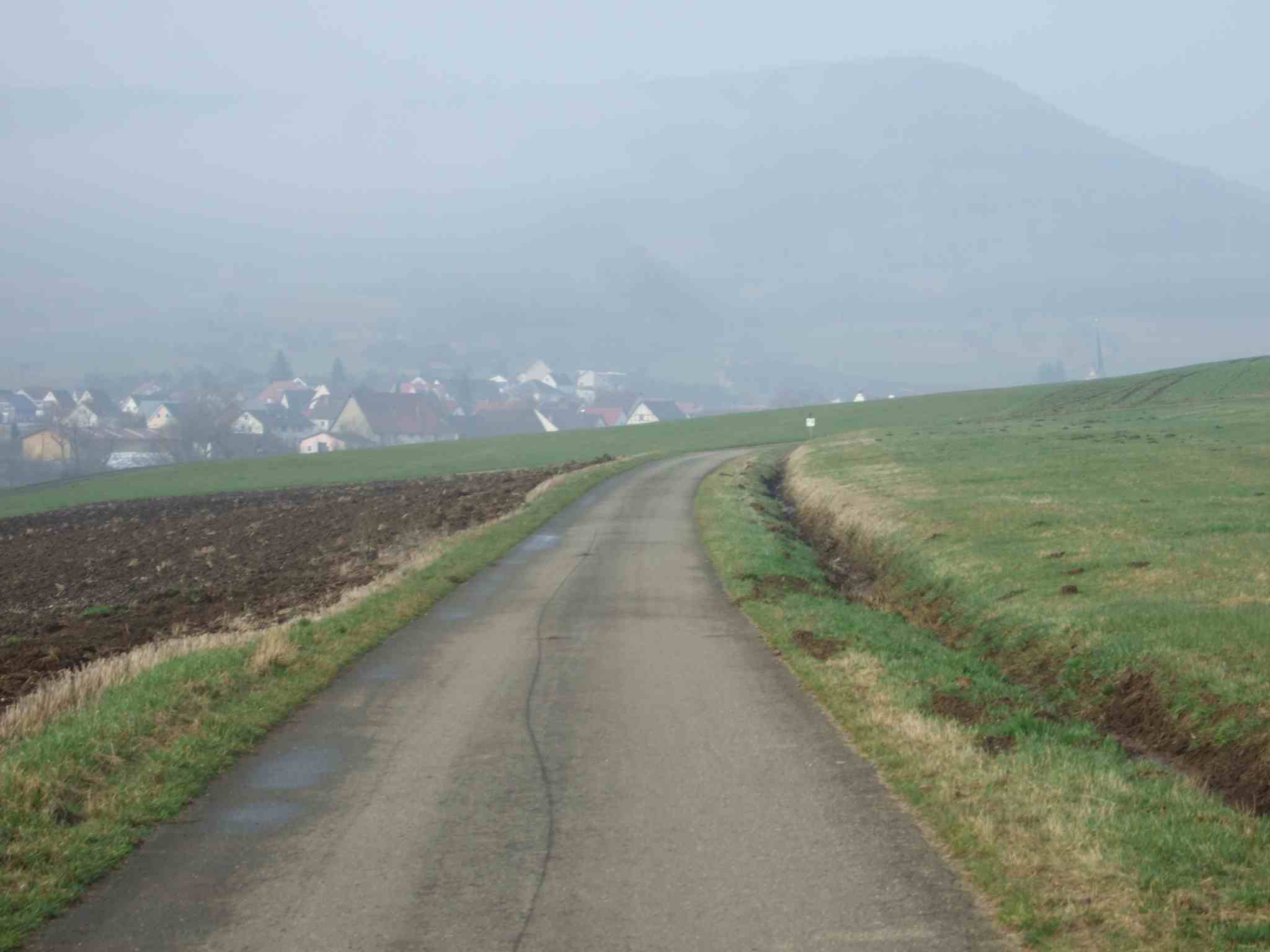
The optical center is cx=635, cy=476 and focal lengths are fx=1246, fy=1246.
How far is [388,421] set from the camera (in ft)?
627

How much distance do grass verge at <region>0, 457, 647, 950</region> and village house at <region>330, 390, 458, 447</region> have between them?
171m

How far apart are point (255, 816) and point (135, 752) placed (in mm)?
2051

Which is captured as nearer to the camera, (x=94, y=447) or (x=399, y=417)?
(x=94, y=447)

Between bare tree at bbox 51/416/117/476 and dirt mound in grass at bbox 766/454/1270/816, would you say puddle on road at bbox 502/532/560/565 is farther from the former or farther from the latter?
bare tree at bbox 51/416/117/476

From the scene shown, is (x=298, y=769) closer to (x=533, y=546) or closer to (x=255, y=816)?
(x=255, y=816)

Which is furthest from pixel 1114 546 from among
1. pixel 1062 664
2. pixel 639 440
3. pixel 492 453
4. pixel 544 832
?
pixel 639 440

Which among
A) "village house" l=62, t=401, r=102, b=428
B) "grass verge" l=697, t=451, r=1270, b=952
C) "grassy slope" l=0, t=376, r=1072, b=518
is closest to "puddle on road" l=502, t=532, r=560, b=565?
"grass verge" l=697, t=451, r=1270, b=952

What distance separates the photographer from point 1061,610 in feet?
54.6

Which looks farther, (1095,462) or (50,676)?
(1095,462)

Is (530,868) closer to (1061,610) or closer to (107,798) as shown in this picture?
(107,798)

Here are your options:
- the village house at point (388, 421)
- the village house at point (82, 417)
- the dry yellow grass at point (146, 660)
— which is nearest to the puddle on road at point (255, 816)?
the dry yellow grass at point (146, 660)

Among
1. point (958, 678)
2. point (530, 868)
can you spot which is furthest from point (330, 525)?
point (530, 868)

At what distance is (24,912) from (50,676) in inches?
425

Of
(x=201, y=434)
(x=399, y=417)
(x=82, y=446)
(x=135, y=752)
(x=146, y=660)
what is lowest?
(x=135, y=752)
